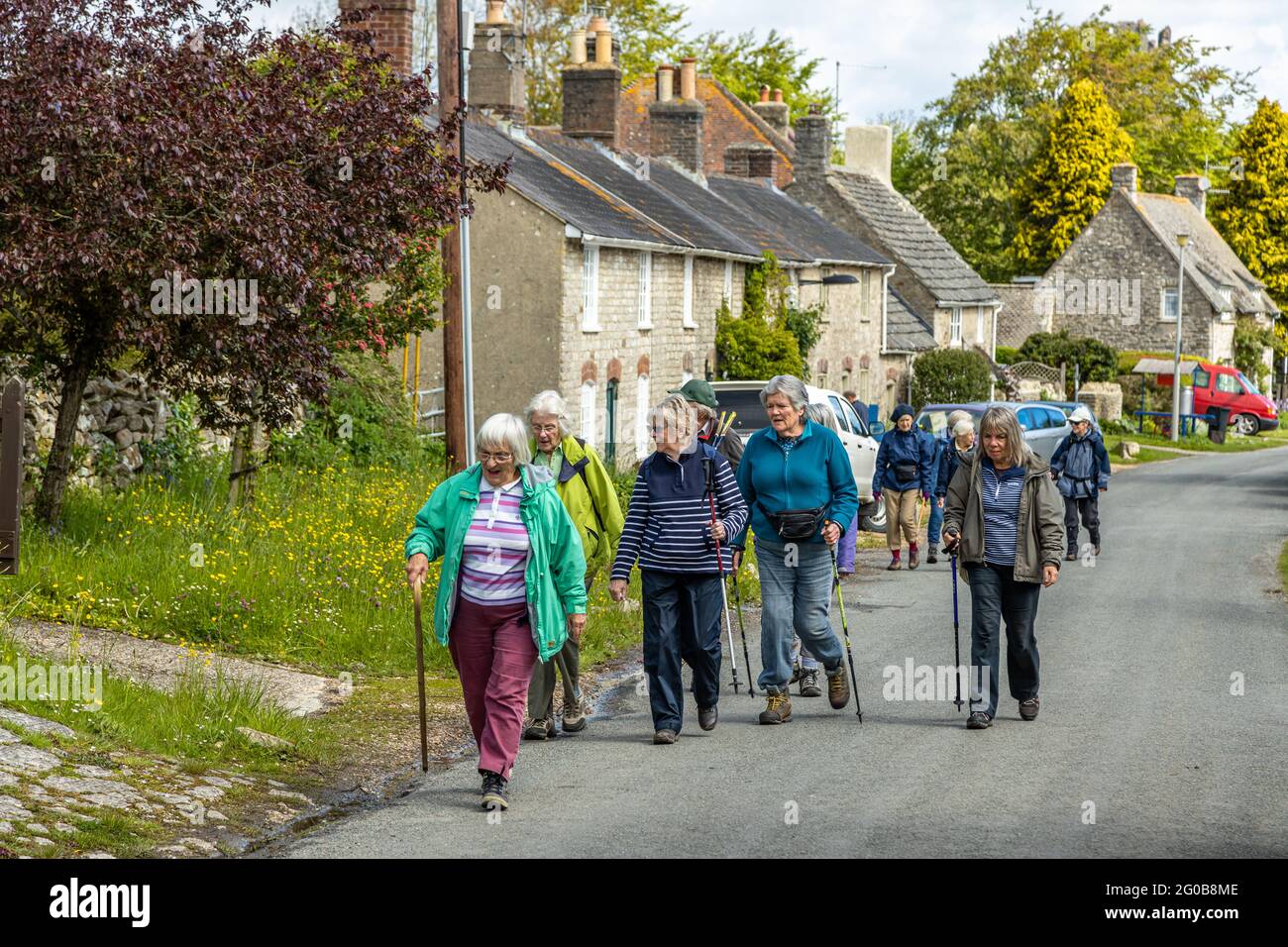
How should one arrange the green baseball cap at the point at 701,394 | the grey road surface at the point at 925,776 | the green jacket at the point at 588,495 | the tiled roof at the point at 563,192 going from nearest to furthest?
the grey road surface at the point at 925,776, the green jacket at the point at 588,495, the green baseball cap at the point at 701,394, the tiled roof at the point at 563,192

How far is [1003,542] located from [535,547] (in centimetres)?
350

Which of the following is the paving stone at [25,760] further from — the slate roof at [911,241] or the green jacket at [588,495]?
the slate roof at [911,241]

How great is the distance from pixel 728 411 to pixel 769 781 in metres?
14.4

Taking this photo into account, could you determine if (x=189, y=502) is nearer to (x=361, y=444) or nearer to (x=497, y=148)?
(x=361, y=444)

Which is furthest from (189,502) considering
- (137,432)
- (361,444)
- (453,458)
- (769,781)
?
(769,781)

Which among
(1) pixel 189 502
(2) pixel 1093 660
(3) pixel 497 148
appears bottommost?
(2) pixel 1093 660

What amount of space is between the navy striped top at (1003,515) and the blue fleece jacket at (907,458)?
967 centimetres

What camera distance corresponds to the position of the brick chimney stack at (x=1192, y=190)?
245ft

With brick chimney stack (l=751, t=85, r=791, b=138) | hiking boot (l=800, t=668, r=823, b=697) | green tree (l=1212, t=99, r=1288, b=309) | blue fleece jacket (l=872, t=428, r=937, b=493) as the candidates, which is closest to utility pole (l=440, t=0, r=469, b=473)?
blue fleece jacket (l=872, t=428, r=937, b=493)

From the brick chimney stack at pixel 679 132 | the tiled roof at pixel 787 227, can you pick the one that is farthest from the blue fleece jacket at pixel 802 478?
the brick chimney stack at pixel 679 132

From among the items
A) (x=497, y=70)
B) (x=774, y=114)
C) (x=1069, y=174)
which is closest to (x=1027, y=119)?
(x=1069, y=174)

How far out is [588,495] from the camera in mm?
9992

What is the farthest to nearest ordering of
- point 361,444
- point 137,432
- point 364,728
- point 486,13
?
point 486,13
point 361,444
point 137,432
point 364,728
